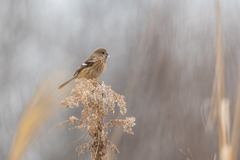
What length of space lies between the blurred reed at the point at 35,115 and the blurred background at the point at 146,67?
1602mm

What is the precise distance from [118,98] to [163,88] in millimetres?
2652

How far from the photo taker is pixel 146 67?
3.80 m

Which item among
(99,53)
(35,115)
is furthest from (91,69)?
(35,115)

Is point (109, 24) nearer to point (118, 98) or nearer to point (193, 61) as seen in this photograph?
point (193, 61)

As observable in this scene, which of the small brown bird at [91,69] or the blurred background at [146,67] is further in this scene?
the blurred background at [146,67]

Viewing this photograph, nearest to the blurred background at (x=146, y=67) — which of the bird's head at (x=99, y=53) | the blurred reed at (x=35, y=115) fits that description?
the bird's head at (x=99, y=53)

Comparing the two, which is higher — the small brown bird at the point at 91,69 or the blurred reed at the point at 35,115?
the small brown bird at the point at 91,69

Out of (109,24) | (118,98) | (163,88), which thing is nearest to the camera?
(118,98)

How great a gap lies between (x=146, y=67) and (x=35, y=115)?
302 centimetres

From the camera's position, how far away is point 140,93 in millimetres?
3717

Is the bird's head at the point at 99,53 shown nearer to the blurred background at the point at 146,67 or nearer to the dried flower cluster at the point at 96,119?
the blurred background at the point at 146,67

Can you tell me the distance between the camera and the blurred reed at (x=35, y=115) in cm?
84

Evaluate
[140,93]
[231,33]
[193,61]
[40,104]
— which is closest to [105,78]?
[140,93]

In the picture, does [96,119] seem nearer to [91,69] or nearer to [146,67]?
[91,69]
